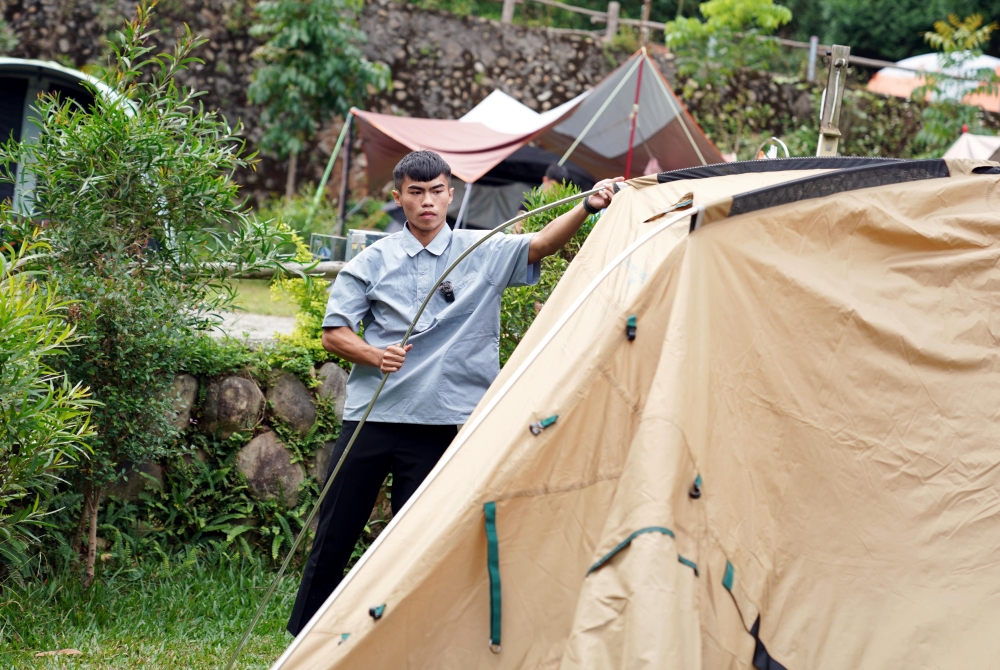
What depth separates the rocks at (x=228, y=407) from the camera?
368 centimetres

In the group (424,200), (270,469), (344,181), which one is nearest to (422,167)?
(424,200)

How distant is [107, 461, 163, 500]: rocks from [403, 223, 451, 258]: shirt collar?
1546 mm

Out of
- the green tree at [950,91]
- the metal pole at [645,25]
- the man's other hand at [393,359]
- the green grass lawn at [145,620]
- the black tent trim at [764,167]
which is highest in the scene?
the metal pole at [645,25]

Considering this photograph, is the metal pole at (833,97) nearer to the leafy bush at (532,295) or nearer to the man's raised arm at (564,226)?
the leafy bush at (532,295)

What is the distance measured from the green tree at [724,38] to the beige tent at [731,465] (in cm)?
912

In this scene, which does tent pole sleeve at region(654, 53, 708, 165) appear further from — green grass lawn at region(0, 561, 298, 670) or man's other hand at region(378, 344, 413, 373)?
man's other hand at region(378, 344, 413, 373)

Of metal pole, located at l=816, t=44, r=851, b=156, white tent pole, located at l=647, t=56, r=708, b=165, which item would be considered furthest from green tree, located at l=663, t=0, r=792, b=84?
metal pole, located at l=816, t=44, r=851, b=156

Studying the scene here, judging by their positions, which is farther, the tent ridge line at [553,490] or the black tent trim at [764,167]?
the black tent trim at [764,167]

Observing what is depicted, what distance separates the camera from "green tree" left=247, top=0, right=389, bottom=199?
859cm

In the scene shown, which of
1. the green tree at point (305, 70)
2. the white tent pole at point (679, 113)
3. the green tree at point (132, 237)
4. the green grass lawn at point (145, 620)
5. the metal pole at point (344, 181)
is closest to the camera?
the green grass lawn at point (145, 620)

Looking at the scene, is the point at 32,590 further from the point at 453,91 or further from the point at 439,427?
the point at 453,91

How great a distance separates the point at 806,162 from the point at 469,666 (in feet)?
4.88

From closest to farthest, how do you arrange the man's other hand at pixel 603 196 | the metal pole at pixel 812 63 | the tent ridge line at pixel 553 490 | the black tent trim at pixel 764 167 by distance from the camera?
the tent ridge line at pixel 553 490 < the black tent trim at pixel 764 167 < the man's other hand at pixel 603 196 < the metal pole at pixel 812 63

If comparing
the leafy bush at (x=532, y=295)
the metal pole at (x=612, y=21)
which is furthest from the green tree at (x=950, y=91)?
the leafy bush at (x=532, y=295)
